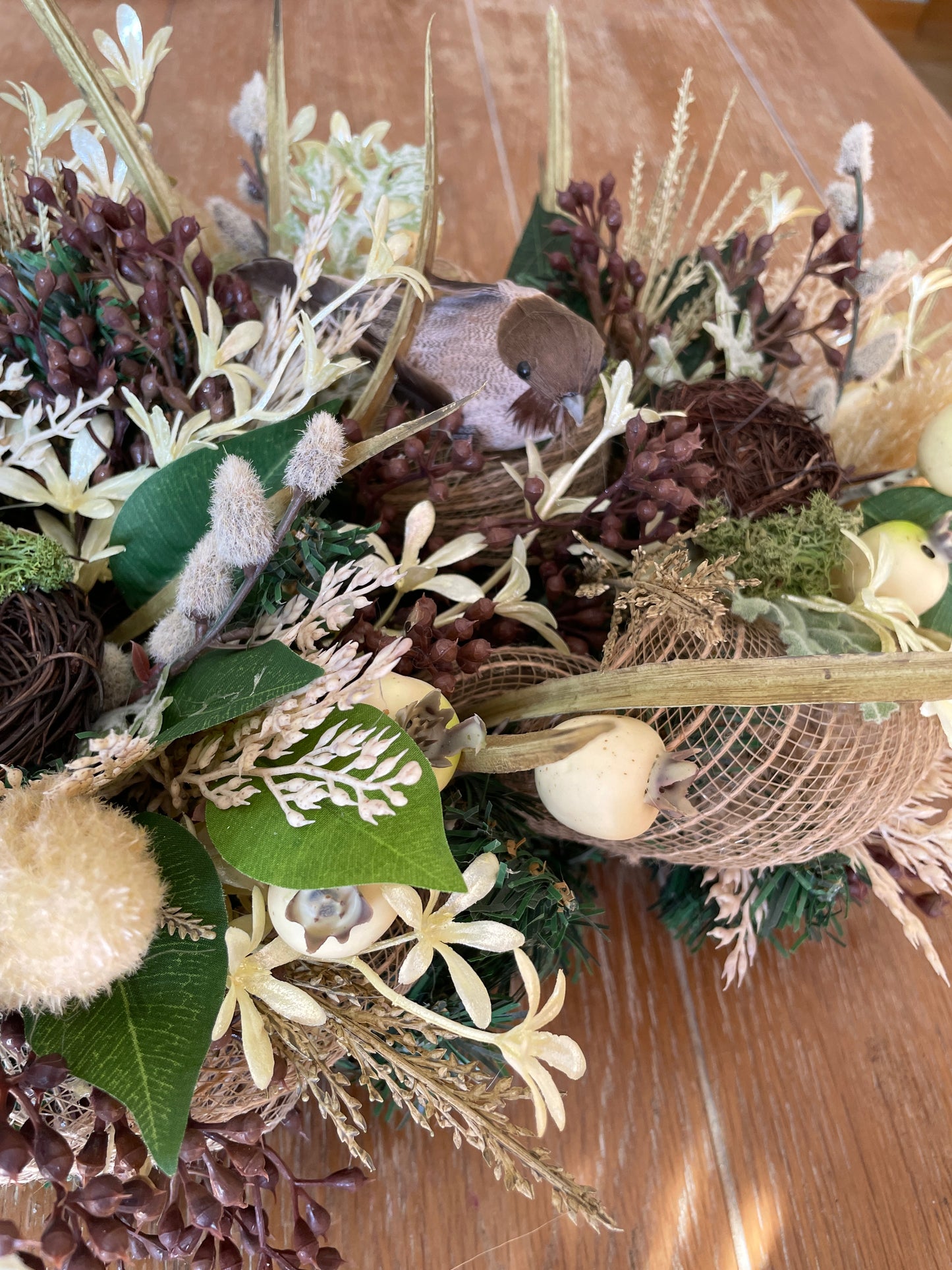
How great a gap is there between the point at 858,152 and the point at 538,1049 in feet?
1.59

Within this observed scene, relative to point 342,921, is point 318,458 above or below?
above

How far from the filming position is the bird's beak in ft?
1.37

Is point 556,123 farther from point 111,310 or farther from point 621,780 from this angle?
point 621,780

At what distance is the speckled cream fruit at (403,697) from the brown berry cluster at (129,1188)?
0.43ft

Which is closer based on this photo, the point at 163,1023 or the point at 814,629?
the point at 163,1023

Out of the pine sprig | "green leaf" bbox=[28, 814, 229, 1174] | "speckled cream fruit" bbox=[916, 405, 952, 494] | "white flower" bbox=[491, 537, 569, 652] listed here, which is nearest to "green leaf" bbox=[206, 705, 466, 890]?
"green leaf" bbox=[28, 814, 229, 1174]

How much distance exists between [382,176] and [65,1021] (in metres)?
0.46

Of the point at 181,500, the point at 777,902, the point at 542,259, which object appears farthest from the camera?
the point at 542,259

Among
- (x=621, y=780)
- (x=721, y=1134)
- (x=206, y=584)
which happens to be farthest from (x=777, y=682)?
(x=721, y=1134)

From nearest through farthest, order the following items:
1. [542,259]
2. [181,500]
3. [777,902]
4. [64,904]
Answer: [64,904] < [181,500] < [777,902] < [542,259]

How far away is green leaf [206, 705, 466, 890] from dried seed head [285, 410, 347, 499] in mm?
75

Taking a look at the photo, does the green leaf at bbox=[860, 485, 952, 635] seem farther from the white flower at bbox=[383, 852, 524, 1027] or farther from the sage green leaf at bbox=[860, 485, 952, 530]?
the white flower at bbox=[383, 852, 524, 1027]

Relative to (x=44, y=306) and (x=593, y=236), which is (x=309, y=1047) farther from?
(x=593, y=236)

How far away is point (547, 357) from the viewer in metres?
0.41
